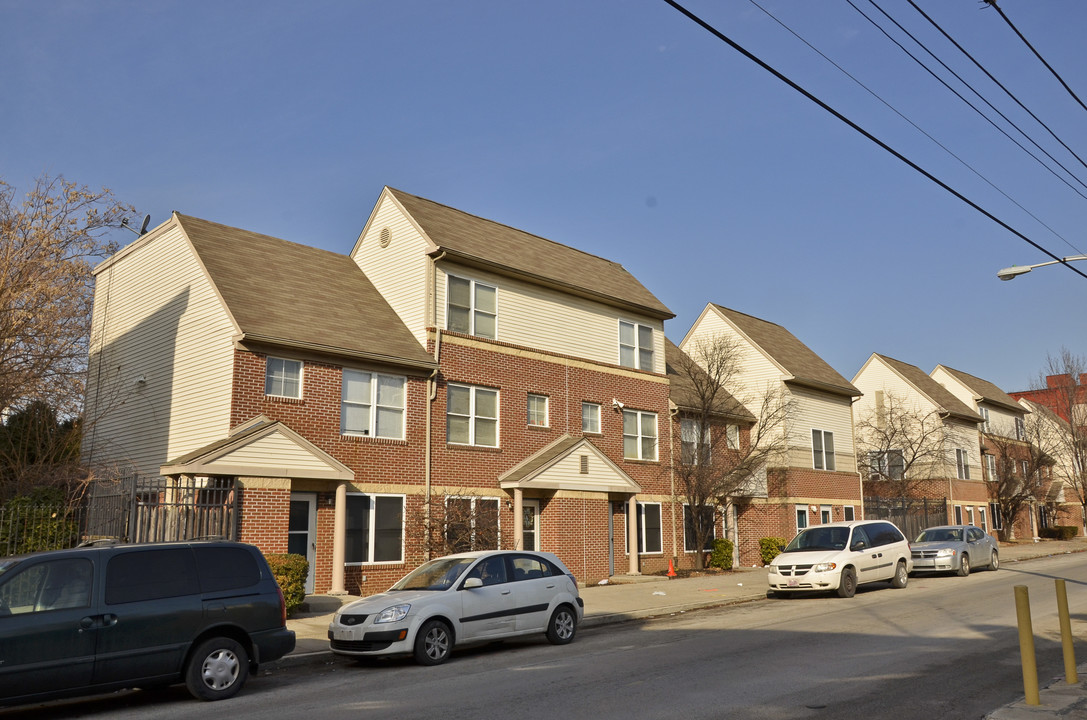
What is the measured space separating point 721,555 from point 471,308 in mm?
12523

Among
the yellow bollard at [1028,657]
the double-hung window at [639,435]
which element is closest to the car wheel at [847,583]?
the double-hung window at [639,435]

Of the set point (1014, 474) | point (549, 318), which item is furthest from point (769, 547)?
point (1014, 474)

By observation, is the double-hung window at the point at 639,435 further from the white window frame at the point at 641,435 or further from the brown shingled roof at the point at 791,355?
the brown shingled roof at the point at 791,355

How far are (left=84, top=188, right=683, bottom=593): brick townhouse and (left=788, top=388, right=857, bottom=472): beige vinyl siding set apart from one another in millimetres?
8051

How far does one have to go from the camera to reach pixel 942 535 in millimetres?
27016

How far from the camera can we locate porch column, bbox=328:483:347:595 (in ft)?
61.8

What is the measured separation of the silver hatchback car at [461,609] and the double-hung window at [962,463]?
39981 millimetres

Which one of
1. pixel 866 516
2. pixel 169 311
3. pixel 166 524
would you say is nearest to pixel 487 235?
pixel 169 311

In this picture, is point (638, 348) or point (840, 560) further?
point (638, 348)

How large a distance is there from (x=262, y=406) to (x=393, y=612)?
332 inches

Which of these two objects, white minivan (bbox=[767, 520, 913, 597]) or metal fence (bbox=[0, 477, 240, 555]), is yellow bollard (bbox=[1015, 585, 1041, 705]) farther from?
metal fence (bbox=[0, 477, 240, 555])

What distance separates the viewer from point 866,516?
40625mm

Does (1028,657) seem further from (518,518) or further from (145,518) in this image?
(518,518)

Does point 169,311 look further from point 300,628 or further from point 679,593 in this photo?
point 679,593
